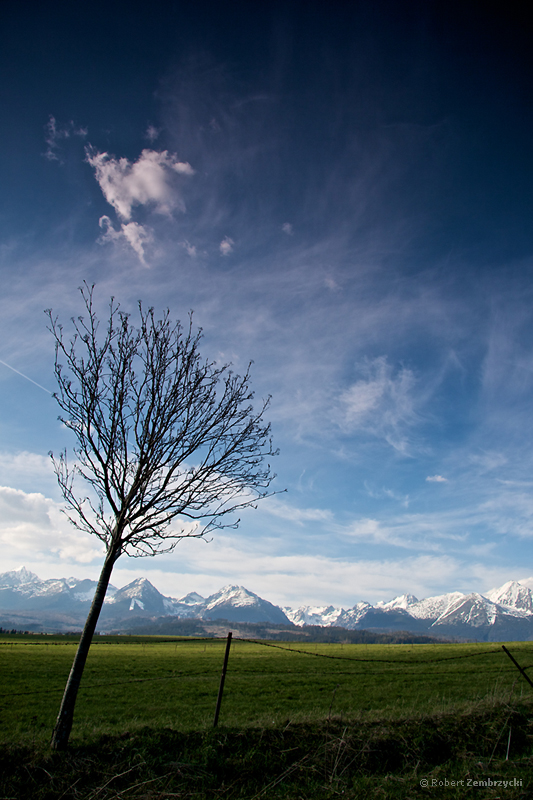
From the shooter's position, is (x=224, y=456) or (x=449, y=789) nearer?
(x=449, y=789)

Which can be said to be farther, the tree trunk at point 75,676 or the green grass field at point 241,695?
the green grass field at point 241,695

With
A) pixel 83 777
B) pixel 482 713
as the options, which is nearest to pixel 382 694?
pixel 482 713

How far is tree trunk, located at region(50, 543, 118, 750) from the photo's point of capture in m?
7.28

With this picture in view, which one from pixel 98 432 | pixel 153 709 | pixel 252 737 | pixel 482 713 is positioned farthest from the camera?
pixel 153 709

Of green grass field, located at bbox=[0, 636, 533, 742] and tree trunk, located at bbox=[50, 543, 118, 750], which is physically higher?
tree trunk, located at bbox=[50, 543, 118, 750]

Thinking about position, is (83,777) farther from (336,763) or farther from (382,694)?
(382,694)

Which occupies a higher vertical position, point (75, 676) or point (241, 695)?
point (75, 676)

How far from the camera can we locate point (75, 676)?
7703mm

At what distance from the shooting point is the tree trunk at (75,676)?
728cm

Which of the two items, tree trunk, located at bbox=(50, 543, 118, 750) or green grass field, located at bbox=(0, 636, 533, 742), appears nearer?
tree trunk, located at bbox=(50, 543, 118, 750)

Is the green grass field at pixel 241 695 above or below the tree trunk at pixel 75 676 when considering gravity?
below

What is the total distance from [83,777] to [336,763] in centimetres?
445

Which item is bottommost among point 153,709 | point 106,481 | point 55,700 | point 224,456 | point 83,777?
point 55,700

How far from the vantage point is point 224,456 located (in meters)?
9.55
